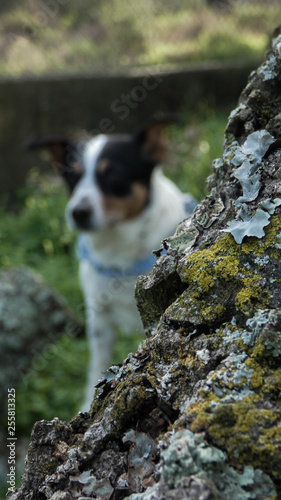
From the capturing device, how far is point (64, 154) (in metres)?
4.45

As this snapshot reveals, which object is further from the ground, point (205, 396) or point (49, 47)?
point (49, 47)

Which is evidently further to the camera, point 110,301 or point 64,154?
point 64,154

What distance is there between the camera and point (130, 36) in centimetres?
929

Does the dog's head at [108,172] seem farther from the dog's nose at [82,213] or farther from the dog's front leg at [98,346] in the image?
the dog's front leg at [98,346]

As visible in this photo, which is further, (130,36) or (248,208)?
(130,36)

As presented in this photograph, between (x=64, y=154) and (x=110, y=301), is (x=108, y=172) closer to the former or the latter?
(x=64, y=154)

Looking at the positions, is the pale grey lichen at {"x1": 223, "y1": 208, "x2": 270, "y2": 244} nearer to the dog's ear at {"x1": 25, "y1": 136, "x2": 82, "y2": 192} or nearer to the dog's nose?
the dog's nose

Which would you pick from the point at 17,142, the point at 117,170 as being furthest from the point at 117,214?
the point at 17,142

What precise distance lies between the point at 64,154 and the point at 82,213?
67 cm

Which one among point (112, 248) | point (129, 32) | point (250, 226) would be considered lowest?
point (250, 226)

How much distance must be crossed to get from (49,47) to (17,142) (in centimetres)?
223

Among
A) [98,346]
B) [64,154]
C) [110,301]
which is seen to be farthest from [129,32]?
[98,346]

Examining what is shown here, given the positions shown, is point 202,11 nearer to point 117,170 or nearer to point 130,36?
point 130,36

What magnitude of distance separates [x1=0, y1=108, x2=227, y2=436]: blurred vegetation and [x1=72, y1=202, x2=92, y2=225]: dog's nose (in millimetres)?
766
